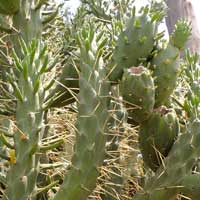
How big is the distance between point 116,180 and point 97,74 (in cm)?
92

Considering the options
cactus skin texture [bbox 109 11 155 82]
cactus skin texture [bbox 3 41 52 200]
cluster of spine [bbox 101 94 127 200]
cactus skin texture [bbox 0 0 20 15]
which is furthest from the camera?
cactus skin texture [bbox 0 0 20 15]

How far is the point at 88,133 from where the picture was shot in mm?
1993

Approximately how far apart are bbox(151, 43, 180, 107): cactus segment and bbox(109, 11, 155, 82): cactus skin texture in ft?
0.19

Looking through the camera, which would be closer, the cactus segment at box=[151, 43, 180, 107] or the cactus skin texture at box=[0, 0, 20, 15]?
the cactus segment at box=[151, 43, 180, 107]

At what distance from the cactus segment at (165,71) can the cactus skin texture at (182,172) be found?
176 mm

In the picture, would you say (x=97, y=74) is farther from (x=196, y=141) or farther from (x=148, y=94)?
(x=196, y=141)

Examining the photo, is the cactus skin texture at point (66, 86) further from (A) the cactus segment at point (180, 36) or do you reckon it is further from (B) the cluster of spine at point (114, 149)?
(A) the cactus segment at point (180, 36)

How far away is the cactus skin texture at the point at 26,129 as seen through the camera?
199 cm

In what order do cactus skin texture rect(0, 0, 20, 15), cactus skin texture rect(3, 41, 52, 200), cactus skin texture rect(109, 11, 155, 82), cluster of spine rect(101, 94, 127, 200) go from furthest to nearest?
cactus skin texture rect(0, 0, 20, 15)
cluster of spine rect(101, 94, 127, 200)
cactus skin texture rect(109, 11, 155, 82)
cactus skin texture rect(3, 41, 52, 200)

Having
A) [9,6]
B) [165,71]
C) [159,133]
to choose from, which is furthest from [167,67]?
[9,6]

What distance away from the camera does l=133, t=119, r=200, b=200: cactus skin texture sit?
2027mm

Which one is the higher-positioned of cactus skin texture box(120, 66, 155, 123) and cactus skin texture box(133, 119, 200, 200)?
cactus skin texture box(120, 66, 155, 123)

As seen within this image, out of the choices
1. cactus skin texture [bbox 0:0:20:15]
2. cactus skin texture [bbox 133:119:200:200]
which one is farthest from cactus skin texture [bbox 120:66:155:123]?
cactus skin texture [bbox 0:0:20:15]

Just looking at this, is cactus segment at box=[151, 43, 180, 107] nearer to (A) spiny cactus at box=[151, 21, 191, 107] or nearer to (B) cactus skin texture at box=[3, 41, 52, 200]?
(A) spiny cactus at box=[151, 21, 191, 107]
